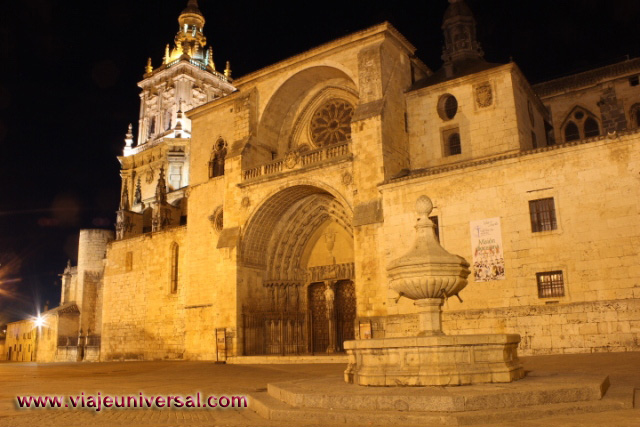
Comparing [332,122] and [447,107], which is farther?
[332,122]

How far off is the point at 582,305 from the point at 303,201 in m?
11.0

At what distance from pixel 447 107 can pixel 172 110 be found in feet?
119

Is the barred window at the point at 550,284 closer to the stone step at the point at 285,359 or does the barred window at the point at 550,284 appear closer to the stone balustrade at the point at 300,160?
the stone step at the point at 285,359

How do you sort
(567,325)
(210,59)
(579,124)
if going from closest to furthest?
(567,325), (579,124), (210,59)

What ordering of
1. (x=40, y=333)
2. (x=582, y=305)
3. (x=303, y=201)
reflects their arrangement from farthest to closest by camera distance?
A: (x=40, y=333) < (x=303, y=201) < (x=582, y=305)

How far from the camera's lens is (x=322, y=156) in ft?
63.0

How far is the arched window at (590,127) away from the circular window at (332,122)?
10.0m

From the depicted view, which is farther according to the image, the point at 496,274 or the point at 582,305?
the point at 496,274

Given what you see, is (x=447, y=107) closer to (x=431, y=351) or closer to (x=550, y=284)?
(x=550, y=284)

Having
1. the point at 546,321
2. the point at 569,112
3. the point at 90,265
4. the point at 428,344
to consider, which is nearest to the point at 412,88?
the point at 569,112

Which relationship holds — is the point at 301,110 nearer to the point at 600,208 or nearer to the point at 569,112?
the point at 569,112

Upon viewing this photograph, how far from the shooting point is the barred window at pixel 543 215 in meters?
13.6

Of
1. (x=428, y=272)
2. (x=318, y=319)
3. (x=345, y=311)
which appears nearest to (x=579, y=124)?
(x=345, y=311)

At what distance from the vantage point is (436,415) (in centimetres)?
519
